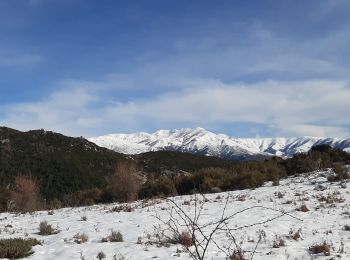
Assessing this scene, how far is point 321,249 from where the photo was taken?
348 inches

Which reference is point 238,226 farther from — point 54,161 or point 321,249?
point 54,161

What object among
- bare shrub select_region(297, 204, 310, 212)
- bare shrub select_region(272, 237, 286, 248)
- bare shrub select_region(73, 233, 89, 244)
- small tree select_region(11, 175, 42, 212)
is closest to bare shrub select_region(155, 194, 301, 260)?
bare shrub select_region(272, 237, 286, 248)

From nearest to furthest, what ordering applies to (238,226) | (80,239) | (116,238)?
1. (116,238)
2. (80,239)
3. (238,226)

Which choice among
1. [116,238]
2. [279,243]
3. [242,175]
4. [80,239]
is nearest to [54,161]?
[242,175]

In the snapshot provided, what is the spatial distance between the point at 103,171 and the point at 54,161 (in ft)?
26.6

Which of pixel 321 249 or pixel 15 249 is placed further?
pixel 15 249

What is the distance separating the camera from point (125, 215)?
15.9m

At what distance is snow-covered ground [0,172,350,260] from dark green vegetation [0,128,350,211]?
158 centimetres

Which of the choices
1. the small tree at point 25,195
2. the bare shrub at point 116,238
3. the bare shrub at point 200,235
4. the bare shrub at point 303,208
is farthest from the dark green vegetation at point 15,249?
the small tree at point 25,195

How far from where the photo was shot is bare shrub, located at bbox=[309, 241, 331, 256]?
28.7 ft

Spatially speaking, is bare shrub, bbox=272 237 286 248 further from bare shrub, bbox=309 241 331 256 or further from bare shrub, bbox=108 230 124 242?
bare shrub, bbox=108 230 124 242

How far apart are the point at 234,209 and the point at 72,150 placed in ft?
227

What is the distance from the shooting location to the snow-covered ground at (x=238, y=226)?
366 inches

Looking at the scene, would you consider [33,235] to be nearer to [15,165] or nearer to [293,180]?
[293,180]
